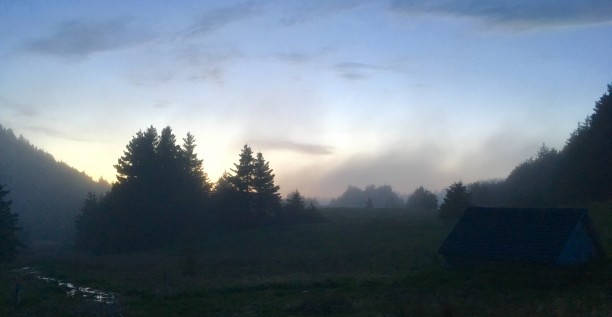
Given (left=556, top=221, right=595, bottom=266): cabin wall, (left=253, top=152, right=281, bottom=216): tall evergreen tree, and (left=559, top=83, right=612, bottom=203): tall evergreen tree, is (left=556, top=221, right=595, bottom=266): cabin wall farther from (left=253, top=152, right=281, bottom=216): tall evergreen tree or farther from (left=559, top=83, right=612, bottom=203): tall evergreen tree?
(left=253, top=152, right=281, bottom=216): tall evergreen tree

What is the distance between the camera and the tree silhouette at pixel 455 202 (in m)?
64.1

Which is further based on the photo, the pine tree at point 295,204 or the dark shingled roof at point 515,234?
the pine tree at point 295,204

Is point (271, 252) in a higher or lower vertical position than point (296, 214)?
lower

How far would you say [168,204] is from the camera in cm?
7306

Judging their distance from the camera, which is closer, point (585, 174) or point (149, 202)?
point (585, 174)

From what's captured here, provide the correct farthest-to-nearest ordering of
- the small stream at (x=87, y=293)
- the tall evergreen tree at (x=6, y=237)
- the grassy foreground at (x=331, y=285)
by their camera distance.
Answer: the tall evergreen tree at (x=6, y=237) < the small stream at (x=87, y=293) < the grassy foreground at (x=331, y=285)

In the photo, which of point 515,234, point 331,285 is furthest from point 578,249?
point 331,285

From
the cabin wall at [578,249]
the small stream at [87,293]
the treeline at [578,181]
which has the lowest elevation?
the small stream at [87,293]

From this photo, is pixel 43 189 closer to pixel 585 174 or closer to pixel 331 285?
pixel 585 174

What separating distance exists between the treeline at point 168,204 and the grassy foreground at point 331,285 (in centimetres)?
1762

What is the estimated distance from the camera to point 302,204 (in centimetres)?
7450

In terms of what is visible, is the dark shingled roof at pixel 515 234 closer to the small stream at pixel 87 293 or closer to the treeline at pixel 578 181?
the small stream at pixel 87 293

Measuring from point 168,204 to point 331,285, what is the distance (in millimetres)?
46108

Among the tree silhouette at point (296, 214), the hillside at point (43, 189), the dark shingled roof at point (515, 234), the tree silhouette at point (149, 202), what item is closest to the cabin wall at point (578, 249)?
the dark shingled roof at point (515, 234)
